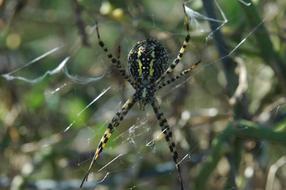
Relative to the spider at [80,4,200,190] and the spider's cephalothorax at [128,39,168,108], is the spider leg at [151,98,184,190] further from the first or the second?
the spider's cephalothorax at [128,39,168,108]

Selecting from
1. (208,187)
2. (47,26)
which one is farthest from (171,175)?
(47,26)

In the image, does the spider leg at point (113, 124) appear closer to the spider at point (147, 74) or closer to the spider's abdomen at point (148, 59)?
the spider at point (147, 74)

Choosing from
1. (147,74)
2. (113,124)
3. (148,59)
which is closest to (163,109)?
(113,124)

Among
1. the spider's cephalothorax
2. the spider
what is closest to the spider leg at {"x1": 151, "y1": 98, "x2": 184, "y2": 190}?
the spider

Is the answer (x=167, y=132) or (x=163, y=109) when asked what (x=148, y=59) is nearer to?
(x=167, y=132)

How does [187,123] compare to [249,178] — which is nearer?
[249,178]

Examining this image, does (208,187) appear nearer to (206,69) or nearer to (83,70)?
(206,69)

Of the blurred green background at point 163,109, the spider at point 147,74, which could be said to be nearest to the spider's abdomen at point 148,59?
the spider at point 147,74
